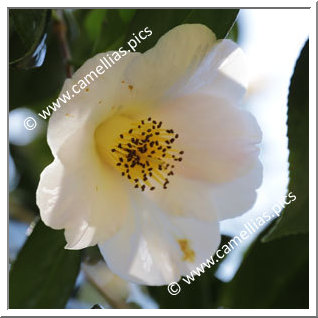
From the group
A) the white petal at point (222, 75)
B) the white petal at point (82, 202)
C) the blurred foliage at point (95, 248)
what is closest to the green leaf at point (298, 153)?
the blurred foliage at point (95, 248)

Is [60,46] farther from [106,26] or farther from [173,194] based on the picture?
[173,194]

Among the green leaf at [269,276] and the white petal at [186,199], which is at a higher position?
the white petal at [186,199]

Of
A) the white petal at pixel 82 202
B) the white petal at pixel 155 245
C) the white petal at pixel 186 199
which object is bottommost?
the white petal at pixel 155 245

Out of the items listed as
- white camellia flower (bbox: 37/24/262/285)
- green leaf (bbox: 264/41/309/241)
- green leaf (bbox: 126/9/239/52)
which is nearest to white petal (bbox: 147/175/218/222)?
white camellia flower (bbox: 37/24/262/285)

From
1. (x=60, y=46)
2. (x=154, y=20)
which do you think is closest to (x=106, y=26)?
(x=60, y=46)

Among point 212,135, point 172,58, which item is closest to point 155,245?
point 212,135

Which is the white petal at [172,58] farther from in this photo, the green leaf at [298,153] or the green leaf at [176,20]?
the green leaf at [298,153]
